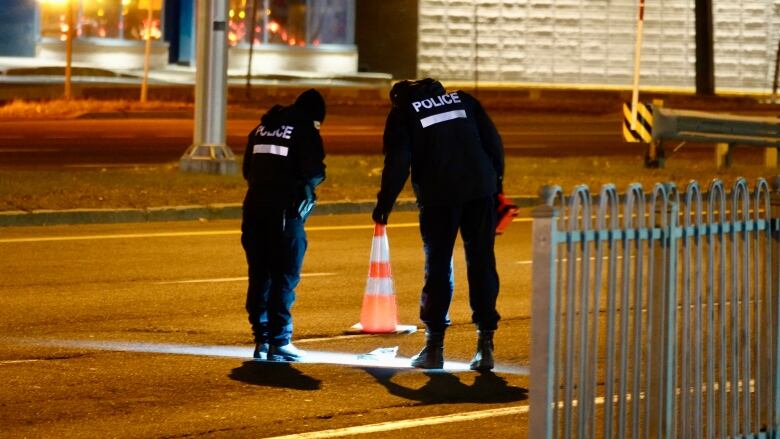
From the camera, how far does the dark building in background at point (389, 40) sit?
61.2 metres

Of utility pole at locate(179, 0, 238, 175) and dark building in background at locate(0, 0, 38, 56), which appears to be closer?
utility pole at locate(179, 0, 238, 175)

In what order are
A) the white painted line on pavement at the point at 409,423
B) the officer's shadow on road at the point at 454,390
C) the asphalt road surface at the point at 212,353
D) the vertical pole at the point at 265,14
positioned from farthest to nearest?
1. the vertical pole at the point at 265,14
2. the officer's shadow on road at the point at 454,390
3. the asphalt road surface at the point at 212,353
4. the white painted line on pavement at the point at 409,423

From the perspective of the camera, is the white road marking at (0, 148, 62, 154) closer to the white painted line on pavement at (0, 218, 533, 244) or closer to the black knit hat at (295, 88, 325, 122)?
the white painted line on pavement at (0, 218, 533, 244)

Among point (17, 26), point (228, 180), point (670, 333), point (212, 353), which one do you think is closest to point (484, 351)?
point (212, 353)

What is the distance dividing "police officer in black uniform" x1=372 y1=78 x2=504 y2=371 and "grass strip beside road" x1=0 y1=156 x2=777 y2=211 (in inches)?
339

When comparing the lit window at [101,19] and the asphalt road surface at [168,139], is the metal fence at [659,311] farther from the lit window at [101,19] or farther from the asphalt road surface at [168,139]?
the lit window at [101,19]

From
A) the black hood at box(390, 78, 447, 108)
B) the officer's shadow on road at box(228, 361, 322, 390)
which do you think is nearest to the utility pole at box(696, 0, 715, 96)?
the black hood at box(390, 78, 447, 108)

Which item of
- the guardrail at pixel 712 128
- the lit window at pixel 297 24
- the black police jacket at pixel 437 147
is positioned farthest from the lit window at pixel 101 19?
the black police jacket at pixel 437 147

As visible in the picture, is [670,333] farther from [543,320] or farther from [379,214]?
[379,214]

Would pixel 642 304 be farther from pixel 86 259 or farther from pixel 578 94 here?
pixel 578 94

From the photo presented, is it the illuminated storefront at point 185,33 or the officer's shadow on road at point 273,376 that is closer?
the officer's shadow on road at point 273,376

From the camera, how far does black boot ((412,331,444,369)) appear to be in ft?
30.8

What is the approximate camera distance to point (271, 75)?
5384cm

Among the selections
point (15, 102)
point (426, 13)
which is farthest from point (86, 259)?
point (426, 13)
